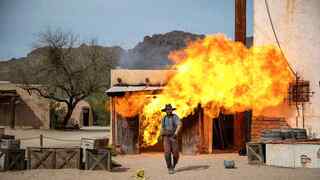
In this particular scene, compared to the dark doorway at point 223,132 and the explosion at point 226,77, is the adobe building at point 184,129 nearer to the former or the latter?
the dark doorway at point 223,132

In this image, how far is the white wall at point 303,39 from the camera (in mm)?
15344

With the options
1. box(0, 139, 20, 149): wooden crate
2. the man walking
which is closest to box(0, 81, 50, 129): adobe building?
box(0, 139, 20, 149): wooden crate

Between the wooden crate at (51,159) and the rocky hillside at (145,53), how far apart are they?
1967cm

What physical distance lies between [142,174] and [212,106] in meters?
7.47

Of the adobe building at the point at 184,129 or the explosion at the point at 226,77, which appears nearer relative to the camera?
the explosion at the point at 226,77

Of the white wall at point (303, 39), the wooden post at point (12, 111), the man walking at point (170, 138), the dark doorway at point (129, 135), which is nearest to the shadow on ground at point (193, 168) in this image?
the man walking at point (170, 138)

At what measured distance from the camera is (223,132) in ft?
67.2

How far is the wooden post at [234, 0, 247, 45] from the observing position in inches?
728

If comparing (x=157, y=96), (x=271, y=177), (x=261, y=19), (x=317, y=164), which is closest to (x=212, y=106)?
(x=157, y=96)

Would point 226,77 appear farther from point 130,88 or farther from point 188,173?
point 188,173

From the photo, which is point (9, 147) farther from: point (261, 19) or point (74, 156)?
point (261, 19)

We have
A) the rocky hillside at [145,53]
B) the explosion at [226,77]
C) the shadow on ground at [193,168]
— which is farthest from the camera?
the rocky hillside at [145,53]

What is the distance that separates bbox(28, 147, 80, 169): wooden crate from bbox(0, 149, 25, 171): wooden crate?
24 centimetres

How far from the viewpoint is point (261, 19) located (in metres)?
16.9
